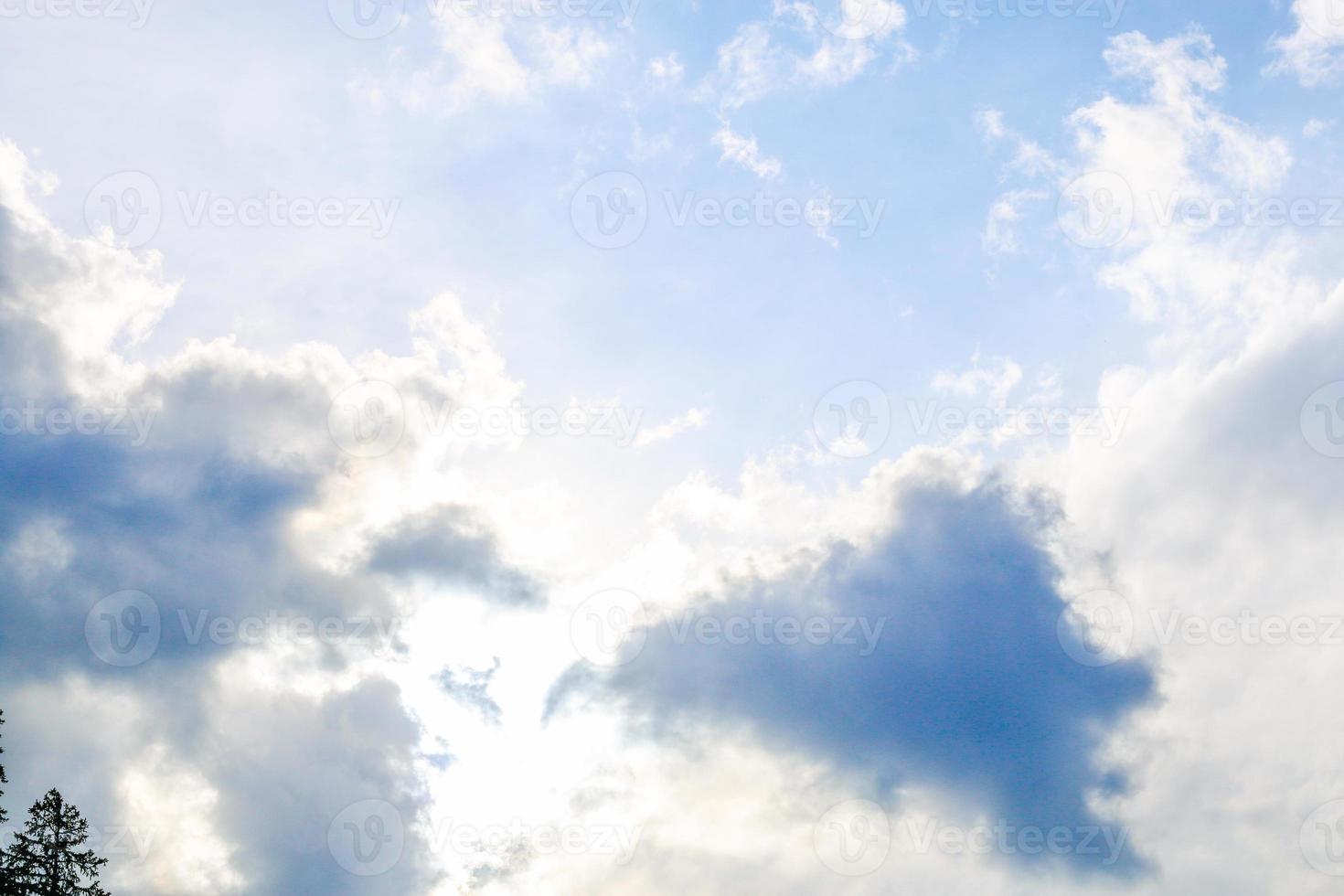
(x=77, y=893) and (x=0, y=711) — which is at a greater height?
(x=0, y=711)

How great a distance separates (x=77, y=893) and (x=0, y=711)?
1033cm

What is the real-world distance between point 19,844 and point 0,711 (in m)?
7.87

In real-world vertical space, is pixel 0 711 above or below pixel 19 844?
above

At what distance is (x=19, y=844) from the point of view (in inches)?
1607

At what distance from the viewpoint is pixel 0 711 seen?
3828 centimetres

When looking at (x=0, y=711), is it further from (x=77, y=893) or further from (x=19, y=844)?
(x=77, y=893)

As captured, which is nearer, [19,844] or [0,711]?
[0,711]

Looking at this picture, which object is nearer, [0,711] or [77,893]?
[0,711]

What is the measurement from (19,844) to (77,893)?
12.2 ft

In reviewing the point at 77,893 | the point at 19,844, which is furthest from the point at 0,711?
the point at 77,893

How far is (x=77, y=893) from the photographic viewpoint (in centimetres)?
4097
